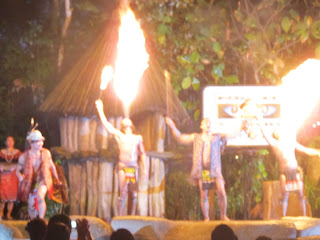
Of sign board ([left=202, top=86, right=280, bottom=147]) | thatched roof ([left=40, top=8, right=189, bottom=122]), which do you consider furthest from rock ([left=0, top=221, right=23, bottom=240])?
sign board ([left=202, top=86, right=280, bottom=147])

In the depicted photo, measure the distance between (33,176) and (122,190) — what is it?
192 cm

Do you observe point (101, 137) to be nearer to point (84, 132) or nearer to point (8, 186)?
point (84, 132)

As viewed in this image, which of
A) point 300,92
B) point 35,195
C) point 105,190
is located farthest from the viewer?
point 300,92

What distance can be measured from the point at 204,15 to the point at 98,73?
11.5ft

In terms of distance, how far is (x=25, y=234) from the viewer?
9.65 metres

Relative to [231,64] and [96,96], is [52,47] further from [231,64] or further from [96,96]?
[231,64]

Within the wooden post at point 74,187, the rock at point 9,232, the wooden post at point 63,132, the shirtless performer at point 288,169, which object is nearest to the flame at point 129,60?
the wooden post at point 63,132

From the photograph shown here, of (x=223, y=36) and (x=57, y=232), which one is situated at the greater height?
(x=223, y=36)

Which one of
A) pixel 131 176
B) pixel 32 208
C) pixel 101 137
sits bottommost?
pixel 32 208

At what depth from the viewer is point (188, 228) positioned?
32.7 feet

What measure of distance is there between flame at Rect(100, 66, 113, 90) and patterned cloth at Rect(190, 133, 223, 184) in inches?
95.3

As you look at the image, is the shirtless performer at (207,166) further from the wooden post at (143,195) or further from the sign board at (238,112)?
the wooden post at (143,195)

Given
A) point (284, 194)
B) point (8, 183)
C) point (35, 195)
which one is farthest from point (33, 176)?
point (284, 194)

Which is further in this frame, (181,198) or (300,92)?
(181,198)
